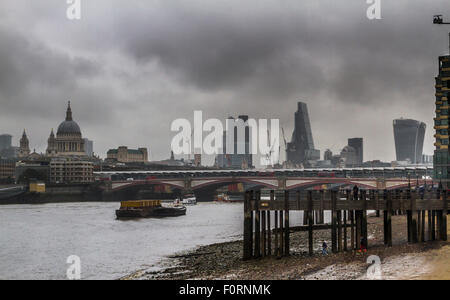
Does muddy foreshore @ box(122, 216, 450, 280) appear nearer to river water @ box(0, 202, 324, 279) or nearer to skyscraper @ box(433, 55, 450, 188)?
river water @ box(0, 202, 324, 279)

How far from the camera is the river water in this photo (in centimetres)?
3919

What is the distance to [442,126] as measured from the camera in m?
77.6

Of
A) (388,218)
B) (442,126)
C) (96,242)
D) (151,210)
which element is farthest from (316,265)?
(151,210)

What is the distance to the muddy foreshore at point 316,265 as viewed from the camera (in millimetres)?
25750

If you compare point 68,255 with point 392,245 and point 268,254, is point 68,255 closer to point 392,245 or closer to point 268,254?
point 268,254

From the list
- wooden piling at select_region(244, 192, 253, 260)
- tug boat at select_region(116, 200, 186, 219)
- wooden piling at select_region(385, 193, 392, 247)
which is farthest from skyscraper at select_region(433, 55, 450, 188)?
wooden piling at select_region(244, 192, 253, 260)

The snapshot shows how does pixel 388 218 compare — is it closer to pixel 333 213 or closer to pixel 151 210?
pixel 333 213

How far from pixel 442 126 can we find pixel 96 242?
49272mm

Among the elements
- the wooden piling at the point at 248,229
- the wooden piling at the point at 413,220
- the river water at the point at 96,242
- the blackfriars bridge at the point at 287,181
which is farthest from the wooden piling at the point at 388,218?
the blackfriars bridge at the point at 287,181

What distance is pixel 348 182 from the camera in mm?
117562

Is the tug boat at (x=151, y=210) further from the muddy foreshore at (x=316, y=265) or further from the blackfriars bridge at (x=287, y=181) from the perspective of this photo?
the muddy foreshore at (x=316, y=265)

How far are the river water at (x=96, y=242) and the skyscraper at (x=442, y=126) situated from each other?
90.0 ft
